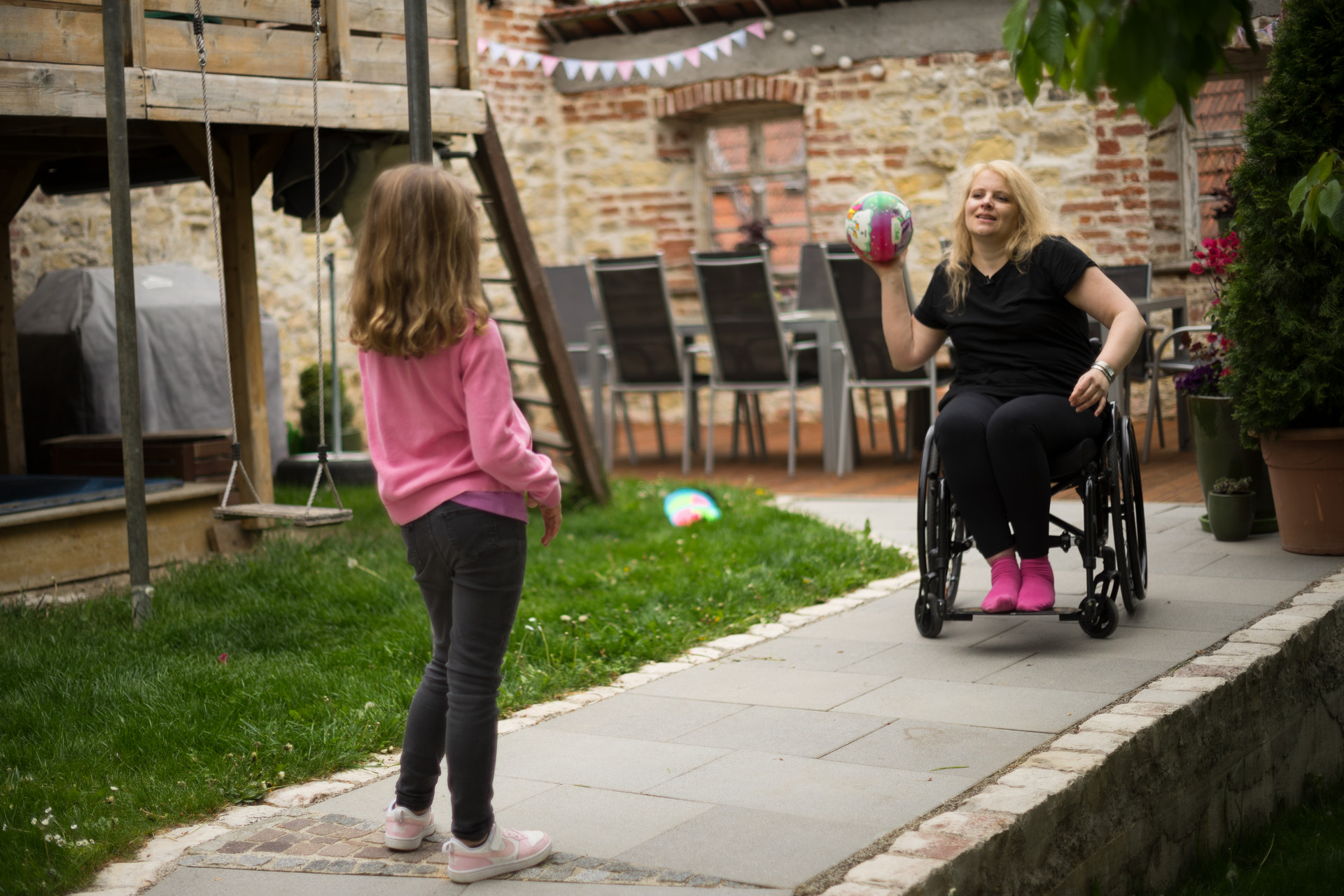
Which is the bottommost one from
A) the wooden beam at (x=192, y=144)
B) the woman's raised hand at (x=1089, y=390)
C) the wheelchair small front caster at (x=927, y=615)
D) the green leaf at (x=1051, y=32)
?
the wheelchair small front caster at (x=927, y=615)

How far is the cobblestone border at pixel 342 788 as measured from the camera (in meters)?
2.48

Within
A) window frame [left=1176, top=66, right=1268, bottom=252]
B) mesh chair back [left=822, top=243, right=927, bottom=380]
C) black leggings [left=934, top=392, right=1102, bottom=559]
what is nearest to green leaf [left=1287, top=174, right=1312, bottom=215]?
black leggings [left=934, top=392, right=1102, bottom=559]

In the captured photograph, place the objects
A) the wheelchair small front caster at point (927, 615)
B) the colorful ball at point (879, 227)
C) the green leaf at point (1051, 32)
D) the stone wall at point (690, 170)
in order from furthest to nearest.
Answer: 1. the stone wall at point (690, 170)
2. the wheelchair small front caster at point (927, 615)
3. the colorful ball at point (879, 227)
4. the green leaf at point (1051, 32)

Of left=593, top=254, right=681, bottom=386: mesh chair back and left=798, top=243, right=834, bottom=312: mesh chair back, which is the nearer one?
left=593, top=254, right=681, bottom=386: mesh chair back

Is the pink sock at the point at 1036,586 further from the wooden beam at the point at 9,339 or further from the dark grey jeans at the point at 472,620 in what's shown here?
the wooden beam at the point at 9,339

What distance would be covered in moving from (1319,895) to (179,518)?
428 centimetres

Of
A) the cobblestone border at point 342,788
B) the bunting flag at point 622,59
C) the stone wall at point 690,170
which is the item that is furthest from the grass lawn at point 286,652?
the bunting flag at point 622,59

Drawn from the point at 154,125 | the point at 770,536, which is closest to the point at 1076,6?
the point at 770,536

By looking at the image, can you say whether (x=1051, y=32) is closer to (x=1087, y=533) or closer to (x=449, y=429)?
(x=449, y=429)

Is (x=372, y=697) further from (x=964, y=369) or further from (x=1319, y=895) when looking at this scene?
(x=1319, y=895)

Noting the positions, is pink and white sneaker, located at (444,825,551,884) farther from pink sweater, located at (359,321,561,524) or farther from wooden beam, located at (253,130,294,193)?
wooden beam, located at (253,130,294,193)

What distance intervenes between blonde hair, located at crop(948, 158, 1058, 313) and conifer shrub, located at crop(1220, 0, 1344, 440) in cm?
112

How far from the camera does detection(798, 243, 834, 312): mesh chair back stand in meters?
9.23

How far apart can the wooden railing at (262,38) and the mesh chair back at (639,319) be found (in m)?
2.07
